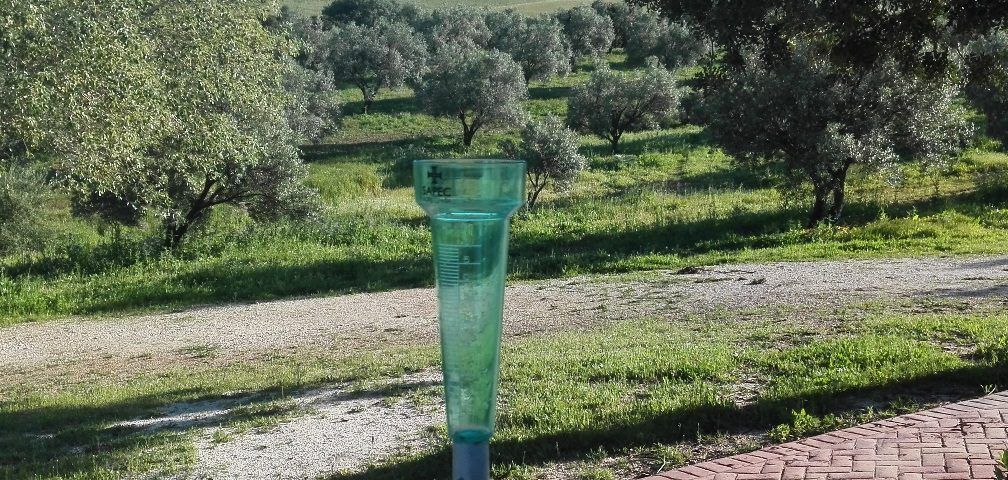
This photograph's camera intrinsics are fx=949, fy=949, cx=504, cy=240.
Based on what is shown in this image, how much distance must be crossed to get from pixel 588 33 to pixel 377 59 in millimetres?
15470

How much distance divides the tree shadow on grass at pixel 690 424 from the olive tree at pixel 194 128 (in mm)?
7054

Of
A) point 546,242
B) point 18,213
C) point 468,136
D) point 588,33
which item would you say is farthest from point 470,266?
point 588,33

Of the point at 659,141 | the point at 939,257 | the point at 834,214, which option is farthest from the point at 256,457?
the point at 659,141

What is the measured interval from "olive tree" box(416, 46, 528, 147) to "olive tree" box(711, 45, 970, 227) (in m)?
24.3

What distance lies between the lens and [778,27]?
9.38 metres

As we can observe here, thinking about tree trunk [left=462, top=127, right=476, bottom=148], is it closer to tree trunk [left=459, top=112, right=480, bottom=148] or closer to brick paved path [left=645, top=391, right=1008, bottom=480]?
tree trunk [left=459, top=112, right=480, bottom=148]

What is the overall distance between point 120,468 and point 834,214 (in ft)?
53.7

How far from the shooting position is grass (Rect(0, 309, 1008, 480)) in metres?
5.43

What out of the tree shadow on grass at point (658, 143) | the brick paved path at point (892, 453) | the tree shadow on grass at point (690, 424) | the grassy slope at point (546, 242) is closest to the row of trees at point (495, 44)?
the tree shadow on grass at point (658, 143)

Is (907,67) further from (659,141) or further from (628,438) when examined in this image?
(659,141)

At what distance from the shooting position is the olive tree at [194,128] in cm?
1212

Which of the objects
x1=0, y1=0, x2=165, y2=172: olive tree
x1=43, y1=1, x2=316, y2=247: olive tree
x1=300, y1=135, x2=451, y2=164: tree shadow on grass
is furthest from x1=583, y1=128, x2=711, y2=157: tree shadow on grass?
x1=0, y1=0, x2=165, y2=172: olive tree

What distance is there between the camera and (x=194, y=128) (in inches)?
607

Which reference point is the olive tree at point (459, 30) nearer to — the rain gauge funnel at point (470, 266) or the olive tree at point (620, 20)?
the olive tree at point (620, 20)
